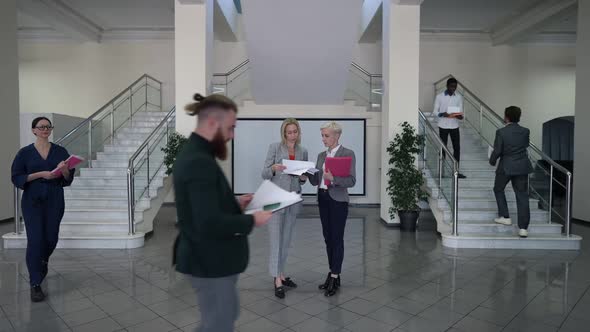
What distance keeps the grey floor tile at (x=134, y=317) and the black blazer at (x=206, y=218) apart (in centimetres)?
184

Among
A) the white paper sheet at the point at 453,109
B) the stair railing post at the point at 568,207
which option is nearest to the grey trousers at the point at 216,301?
the stair railing post at the point at 568,207

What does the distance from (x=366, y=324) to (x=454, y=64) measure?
35.8ft

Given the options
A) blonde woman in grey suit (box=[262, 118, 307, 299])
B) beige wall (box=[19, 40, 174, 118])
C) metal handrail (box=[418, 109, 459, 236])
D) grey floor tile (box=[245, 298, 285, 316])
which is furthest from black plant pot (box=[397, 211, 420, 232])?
beige wall (box=[19, 40, 174, 118])

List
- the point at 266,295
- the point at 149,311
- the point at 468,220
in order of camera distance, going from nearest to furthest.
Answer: the point at 149,311 → the point at 266,295 → the point at 468,220

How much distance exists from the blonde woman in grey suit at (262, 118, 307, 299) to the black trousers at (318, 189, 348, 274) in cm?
28

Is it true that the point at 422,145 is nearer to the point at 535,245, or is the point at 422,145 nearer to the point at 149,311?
the point at 535,245

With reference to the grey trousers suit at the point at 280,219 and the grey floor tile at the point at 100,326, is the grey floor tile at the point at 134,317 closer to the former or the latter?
the grey floor tile at the point at 100,326

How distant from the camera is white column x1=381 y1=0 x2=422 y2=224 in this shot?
7656mm

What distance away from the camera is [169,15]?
11.3 meters

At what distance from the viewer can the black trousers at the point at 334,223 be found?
157 inches

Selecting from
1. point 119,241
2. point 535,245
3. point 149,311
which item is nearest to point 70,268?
point 119,241

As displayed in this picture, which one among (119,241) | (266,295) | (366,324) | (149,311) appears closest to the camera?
(366,324)

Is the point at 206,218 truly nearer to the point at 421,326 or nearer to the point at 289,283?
the point at 421,326

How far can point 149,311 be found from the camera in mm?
3703
